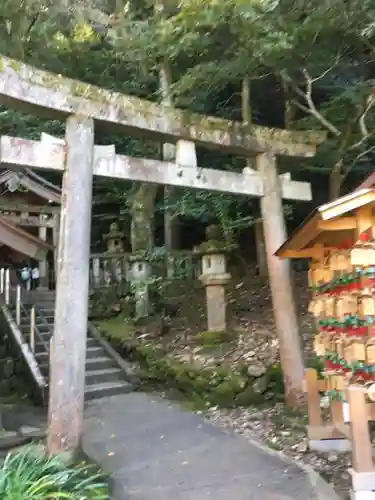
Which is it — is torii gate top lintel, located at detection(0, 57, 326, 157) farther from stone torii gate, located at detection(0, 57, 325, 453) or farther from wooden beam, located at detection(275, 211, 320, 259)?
wooden beam, located at detection(275, 211, 320, 259)

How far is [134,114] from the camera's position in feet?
19.4

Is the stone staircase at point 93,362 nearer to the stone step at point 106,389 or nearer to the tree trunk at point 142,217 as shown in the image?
the stone step at point 106,389

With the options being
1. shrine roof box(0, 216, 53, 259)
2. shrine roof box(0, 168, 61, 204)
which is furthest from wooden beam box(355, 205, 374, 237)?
shrine roof box(0, 168, 61, 204)

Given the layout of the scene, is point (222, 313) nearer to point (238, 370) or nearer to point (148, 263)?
point (238, 370)

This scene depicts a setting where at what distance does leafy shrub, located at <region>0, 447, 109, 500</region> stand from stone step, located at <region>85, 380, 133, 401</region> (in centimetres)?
402

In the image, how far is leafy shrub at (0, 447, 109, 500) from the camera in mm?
3572

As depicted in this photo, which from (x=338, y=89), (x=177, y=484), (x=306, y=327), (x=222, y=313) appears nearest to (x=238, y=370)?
(x=222, y=313)

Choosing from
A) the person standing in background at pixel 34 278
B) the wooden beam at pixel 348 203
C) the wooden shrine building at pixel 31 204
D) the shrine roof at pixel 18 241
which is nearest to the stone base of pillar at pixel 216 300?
the shrine roof at pixel 18 241

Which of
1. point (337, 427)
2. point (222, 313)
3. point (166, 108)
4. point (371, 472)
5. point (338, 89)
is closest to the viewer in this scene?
point (371, 472)

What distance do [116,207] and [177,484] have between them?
606 inches

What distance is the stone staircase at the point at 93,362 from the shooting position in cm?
887

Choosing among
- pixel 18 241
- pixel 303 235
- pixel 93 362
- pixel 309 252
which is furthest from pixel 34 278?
pixel 303 235

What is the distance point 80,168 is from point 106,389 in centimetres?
482

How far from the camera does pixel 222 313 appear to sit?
9258 mm
